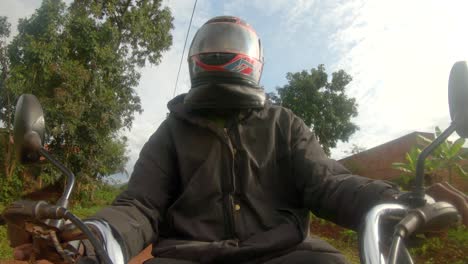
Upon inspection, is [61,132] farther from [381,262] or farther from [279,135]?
[381,262]

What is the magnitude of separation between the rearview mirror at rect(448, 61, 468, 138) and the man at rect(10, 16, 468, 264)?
1.33ft

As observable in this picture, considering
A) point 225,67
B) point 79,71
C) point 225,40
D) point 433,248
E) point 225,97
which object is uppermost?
point 79,71

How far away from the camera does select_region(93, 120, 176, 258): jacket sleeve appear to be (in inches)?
57.1

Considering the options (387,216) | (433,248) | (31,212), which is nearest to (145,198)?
(31,212)

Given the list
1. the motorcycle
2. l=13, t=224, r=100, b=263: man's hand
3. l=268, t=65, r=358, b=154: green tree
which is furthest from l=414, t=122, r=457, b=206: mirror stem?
l=268, t=65, r=358, b=154: green tree

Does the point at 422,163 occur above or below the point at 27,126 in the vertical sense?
below

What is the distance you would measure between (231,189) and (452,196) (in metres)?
0.87

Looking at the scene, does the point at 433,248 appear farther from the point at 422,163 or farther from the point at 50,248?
the point at 50,248

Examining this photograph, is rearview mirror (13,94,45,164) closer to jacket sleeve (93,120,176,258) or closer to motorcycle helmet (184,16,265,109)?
jacket sleeve (93,120,176,258)

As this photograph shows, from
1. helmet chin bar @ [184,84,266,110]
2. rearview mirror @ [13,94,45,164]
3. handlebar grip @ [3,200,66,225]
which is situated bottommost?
handlebar grip @ [3,200,66,225]

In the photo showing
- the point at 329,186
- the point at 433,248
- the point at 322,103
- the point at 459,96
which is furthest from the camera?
the point at 322,103

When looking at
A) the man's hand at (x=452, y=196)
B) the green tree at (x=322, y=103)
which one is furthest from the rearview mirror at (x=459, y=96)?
the green tree at (x=322, y=103)

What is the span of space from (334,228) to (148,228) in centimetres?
812

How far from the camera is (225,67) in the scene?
191 centimetres
